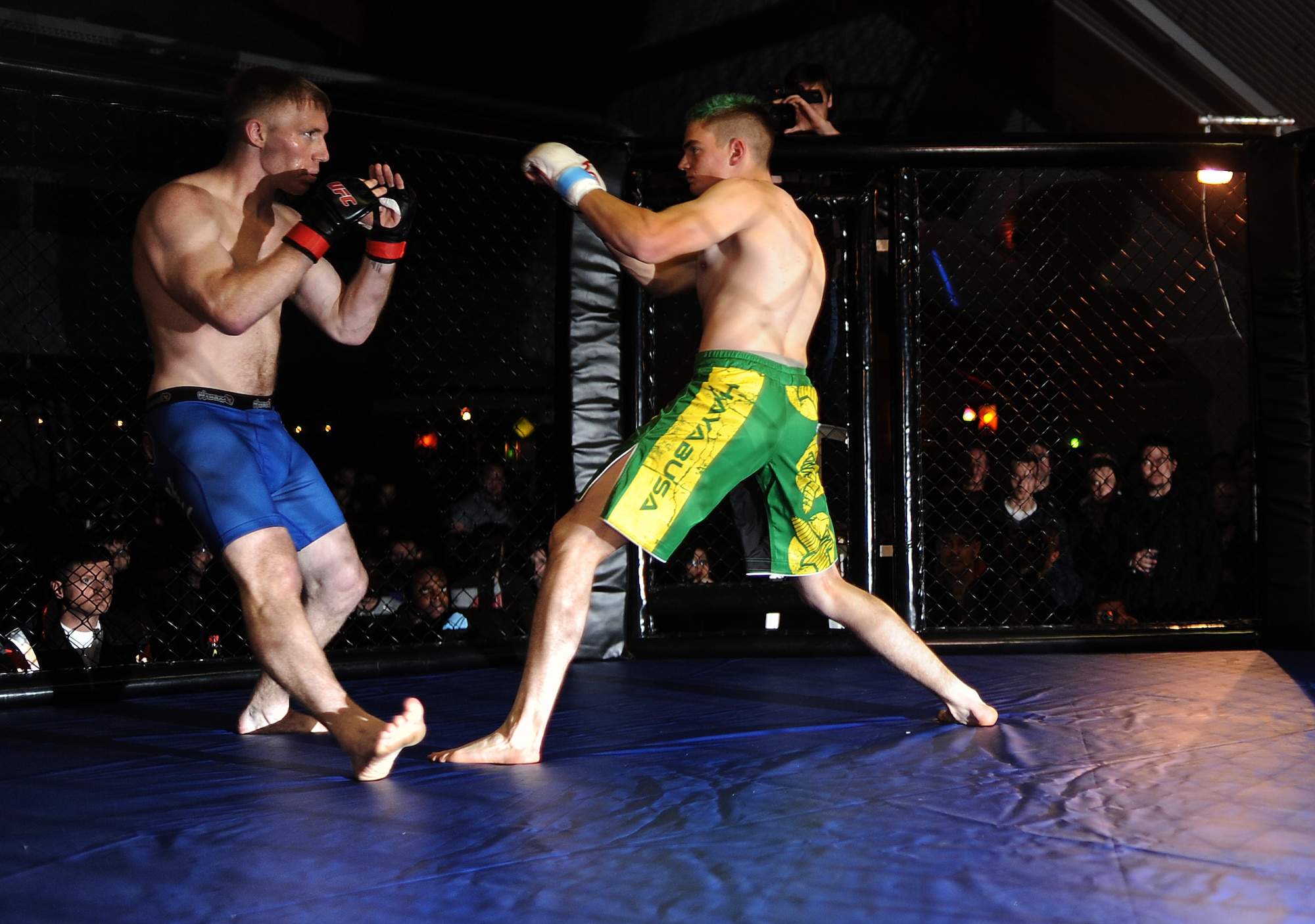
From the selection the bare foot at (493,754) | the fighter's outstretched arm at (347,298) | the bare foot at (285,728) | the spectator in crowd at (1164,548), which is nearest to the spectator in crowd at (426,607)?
the bare foot at (285,728)

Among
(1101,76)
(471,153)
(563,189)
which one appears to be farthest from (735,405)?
(1101,76)

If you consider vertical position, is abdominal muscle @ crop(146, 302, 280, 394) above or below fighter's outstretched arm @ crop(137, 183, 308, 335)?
below

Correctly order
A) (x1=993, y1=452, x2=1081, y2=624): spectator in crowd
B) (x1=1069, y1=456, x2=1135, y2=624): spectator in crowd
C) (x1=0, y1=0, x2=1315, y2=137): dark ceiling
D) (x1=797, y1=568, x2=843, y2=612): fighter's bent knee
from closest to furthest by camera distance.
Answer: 1. (x1=797, y1=568, x2=843, y2=612): fighter's bent knee
2. (x1=993, y1=452, x2=1081, y2=624): spectator in crowd
3. (x1=1069, y1=456, x2=1135, y2=624): spectator in crowd
4. (x1=0, y1=0, x2=1315, y2=137): dark ceiling

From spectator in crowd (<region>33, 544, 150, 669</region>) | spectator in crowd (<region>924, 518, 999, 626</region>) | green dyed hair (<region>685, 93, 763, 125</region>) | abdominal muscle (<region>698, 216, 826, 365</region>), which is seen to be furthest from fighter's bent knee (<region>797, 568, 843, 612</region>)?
spectator in crowd (<region>33, 544, 150, 669</region>)

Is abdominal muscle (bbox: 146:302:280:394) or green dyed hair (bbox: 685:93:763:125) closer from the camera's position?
abdominal muscle (bbox: 146:302:280:394)

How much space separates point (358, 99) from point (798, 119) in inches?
56.7

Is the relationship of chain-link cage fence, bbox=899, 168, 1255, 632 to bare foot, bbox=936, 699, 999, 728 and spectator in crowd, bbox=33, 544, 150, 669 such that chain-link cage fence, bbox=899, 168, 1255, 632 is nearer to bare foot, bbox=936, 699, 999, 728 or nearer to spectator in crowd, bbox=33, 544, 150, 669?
bare foot, bbox=936, 699, 999, 728

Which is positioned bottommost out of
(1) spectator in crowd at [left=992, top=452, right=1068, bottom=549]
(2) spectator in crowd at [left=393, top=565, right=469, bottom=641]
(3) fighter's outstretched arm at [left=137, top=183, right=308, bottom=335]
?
(2) spectator in crowd at [left=393, top=565, right=469, bottom=641]

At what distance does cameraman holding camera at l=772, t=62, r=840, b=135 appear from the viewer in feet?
10.9

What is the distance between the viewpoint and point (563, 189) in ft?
6.01

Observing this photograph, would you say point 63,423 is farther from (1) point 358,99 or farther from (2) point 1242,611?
(2) point 1242,611

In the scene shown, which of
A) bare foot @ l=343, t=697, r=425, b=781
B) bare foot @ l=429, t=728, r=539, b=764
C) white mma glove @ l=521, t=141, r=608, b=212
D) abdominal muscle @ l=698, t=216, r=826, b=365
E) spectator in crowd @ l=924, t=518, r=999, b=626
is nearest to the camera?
bare foot @ l=343, t=697, r=425, b=781

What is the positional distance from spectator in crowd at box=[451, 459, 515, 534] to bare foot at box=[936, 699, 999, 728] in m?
1.60

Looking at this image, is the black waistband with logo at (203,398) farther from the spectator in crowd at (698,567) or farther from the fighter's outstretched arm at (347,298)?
the spectator in crowd at (698,567)
